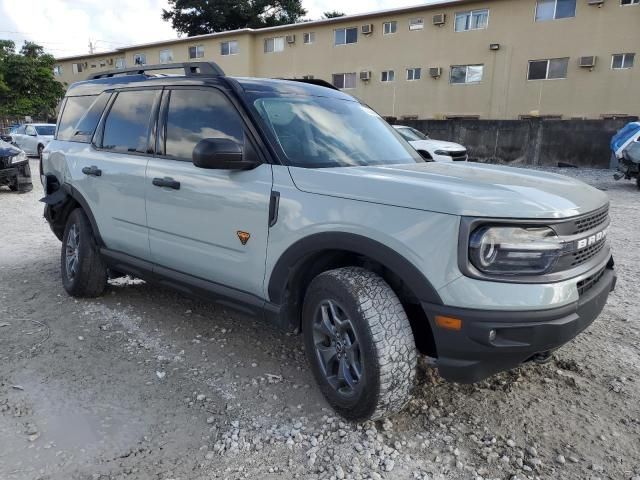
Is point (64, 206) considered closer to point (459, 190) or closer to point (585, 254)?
point (459, 190)

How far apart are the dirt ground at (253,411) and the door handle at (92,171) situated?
1.16 m

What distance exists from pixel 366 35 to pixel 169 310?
25492 mm

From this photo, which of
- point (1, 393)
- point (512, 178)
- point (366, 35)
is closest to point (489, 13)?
point (366, 35)

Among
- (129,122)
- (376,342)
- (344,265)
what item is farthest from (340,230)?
(129,122)

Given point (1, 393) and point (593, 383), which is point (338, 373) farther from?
point (1, 393)

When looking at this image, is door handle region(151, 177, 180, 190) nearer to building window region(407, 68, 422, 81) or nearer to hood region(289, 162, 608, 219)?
hood region(289, 162, 608, 219)

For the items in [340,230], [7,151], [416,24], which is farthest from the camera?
[416,24]

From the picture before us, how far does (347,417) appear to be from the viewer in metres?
2.58

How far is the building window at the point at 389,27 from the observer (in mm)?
25641

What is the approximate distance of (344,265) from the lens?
9.12ft

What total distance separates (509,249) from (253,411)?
164 cm

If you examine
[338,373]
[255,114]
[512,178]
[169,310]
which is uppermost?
[255,114]

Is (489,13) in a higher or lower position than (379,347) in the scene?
higher

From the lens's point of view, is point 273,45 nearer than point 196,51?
Yes
